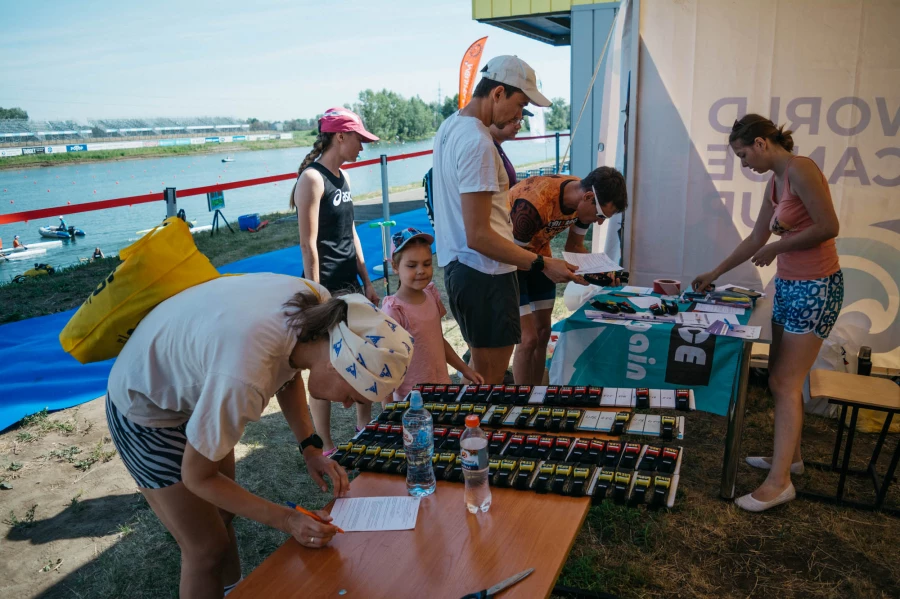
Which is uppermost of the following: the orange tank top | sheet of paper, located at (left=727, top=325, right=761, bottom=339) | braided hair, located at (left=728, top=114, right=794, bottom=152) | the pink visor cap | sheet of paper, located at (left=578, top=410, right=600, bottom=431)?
the pink visor cap

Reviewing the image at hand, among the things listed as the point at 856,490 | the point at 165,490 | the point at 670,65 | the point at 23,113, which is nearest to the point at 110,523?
the point at 165,490

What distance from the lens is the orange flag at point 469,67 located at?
11.3 metres

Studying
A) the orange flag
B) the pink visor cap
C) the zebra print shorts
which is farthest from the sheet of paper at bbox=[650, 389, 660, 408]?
the orange flag

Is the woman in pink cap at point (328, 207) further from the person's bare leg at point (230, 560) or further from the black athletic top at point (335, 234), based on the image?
the person's bare leg at point (230, 560)

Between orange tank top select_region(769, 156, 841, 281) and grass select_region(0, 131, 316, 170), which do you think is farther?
grass select_region(0, 131, 316, 170)

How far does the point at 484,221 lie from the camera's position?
95.0 inches

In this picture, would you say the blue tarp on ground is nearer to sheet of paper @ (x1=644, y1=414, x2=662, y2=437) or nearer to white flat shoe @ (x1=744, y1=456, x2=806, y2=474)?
sheet of paper @ (x1=644, y1=414, x2=662, y2=437)

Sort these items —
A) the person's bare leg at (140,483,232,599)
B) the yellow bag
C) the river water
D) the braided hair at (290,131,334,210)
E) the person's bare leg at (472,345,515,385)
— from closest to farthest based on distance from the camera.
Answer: the yellow bag → the person's bare leg at (140,483,232,599) → the person's bare leg at (472,345,515,385) → the braided hair at (290,131,334,210) → the river water

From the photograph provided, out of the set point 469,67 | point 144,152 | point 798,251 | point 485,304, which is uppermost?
point 469,67

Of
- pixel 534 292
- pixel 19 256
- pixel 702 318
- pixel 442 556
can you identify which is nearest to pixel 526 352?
pixel 534 292

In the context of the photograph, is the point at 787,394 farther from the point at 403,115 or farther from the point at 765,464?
the point at 403,115

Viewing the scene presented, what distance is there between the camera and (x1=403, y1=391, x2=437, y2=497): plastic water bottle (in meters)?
1.68

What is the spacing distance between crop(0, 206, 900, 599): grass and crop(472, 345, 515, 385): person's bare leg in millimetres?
826

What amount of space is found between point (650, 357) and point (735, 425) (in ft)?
2.27
